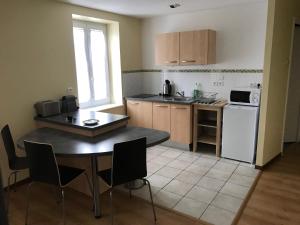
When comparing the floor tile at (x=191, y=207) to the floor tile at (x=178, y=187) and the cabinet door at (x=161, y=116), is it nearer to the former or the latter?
the floor tile at (x=178, y=187)

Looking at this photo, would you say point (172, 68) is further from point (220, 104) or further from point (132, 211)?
point (132, 211)

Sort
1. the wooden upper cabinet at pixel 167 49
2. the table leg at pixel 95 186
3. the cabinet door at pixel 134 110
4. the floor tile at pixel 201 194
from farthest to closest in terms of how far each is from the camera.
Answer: the cabinet door at pixel 134 110, the wooden upper cabinet at pixel 167 49, the floor tile at pixel 201 194, the table leg at pixel 95 186

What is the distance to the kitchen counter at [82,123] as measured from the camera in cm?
→ 260

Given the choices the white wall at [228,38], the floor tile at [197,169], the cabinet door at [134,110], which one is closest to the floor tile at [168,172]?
the floor tile at [197,169]

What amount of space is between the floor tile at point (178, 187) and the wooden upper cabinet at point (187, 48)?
196 centimetres

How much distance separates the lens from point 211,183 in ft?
10.1

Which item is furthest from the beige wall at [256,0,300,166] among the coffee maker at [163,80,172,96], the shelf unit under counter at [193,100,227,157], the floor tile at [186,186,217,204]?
the coffee maker at [163,80,172,96]

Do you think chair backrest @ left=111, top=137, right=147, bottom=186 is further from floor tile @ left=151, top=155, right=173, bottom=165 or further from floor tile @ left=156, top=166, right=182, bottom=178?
floor tile @ left=151, top=155, right=173, bottom=165

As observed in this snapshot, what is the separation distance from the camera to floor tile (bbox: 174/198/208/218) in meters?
2.48

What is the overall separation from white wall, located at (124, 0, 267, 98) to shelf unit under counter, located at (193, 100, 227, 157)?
17.5 inches

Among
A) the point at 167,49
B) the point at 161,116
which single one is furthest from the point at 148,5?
the point at 161,116

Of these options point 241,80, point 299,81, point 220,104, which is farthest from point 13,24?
point 299,81

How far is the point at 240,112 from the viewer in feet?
11.5

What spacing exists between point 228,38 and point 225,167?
81.1 inches
